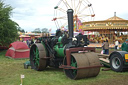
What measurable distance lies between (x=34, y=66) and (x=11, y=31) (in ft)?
26.2

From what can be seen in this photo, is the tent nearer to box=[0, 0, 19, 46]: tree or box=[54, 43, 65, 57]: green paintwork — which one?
box=[0, 0, 19, 46]: tree

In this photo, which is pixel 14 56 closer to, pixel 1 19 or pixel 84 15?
pixel 1 19

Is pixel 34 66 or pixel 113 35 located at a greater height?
pixel 113 35

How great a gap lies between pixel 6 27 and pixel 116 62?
10.1m

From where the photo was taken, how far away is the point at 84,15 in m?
30.7

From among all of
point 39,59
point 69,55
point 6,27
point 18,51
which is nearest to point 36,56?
point 39,59

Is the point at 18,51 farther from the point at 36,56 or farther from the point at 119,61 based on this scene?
the point at 119,61

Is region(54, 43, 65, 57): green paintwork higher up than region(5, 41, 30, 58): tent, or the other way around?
region(54, 43, 65, 57): green paintwork

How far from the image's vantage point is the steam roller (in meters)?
4.91

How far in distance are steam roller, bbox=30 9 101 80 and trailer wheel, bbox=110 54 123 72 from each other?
1395 millimetres

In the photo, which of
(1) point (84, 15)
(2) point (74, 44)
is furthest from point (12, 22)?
(1) point (84, 15)

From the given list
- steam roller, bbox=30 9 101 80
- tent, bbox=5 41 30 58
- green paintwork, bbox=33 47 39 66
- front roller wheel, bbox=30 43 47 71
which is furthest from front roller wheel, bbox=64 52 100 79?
tent, bbox=5 41 30 58

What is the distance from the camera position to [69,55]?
5.14 m

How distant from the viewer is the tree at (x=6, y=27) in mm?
13398
